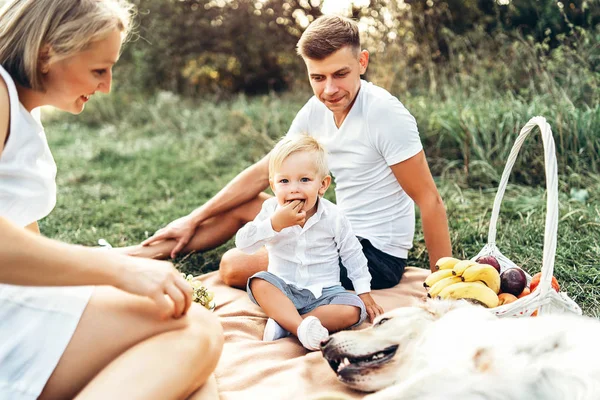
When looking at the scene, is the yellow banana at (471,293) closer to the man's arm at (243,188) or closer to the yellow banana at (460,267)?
the yellow banana at (460,267)

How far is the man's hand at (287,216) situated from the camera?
8.91 feet

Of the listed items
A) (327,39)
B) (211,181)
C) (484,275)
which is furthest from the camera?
(211,181)

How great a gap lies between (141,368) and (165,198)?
3.84m

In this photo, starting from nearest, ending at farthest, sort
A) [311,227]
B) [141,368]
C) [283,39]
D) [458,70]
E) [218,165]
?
[141,368] < [311,227] < [218,165] < [458,70] < [283,39]

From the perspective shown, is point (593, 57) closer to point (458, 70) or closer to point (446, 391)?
point (458, 70)

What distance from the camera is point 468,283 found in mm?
2553

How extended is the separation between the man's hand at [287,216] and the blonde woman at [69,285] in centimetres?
85

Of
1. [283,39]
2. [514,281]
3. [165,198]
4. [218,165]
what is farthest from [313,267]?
[283,39]

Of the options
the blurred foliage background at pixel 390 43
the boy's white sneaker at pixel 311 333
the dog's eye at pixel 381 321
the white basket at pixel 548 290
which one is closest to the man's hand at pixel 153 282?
the dog's eye at pixel 381 321

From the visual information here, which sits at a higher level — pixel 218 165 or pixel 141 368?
pixel 141 368

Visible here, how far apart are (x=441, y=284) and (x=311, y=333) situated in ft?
1.91

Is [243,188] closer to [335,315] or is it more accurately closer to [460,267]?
[335,315]

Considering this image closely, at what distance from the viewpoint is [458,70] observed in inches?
272

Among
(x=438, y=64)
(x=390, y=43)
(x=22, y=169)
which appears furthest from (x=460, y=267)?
(x=438, y=64)
